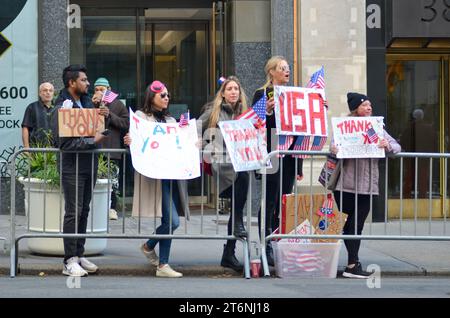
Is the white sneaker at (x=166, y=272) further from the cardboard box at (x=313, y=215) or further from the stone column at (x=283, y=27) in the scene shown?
the stone column at (x=283, y=27)

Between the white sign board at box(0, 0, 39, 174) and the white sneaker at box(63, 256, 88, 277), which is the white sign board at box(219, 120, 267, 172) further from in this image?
the white sign board at box(0, 0, 39, 174)

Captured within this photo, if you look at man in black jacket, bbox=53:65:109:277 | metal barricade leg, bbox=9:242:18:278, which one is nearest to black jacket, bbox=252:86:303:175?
man in black jacket, bbox=53:65:109:277

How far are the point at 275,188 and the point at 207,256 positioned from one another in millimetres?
1314

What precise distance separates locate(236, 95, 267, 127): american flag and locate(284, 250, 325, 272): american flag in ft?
4.44

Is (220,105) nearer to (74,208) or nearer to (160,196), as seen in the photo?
(160,196)

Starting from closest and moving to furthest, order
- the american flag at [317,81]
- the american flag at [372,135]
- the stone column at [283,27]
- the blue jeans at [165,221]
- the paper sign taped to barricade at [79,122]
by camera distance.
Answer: the paper sign taped to barricade at [79,122]
the blue jeans at [165,221]
the american flag at [372,135]
the american flag at [317,81]
the stone column at [283,27]

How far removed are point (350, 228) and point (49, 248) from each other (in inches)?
125

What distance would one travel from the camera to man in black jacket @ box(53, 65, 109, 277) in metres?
9.02

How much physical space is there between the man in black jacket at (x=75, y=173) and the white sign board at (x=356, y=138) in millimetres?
2344

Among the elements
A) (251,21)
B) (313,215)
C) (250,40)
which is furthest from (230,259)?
(251,21)

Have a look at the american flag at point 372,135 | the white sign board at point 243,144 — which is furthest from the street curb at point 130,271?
the american flag at point 372,135

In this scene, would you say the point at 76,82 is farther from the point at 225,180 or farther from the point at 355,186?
the point at 355,186

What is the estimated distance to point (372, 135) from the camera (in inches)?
369

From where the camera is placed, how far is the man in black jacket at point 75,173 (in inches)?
355
